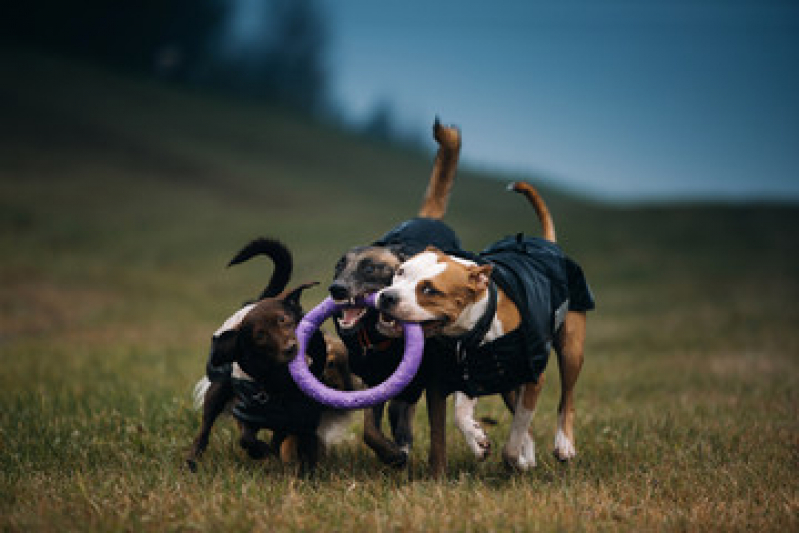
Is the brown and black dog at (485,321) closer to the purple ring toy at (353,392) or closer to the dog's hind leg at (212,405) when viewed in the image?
the purple ring toy at (353,392)

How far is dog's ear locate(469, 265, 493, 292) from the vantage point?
4145mm

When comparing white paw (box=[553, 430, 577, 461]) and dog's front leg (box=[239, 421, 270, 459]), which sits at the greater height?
white paw (box=[553, 430, 577, 461])

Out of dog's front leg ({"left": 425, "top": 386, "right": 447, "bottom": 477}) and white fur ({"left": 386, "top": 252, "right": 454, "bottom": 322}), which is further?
dog's front leg ({"left": 425, "top": 386, "right": 447, "bottom": 477})

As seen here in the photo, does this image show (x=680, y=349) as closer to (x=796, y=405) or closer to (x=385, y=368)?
(x=796, y=405)

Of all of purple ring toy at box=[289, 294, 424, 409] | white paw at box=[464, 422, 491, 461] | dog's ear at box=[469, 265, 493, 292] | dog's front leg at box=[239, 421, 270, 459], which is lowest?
dog's front leg at box=[239, 421, 270, 459]

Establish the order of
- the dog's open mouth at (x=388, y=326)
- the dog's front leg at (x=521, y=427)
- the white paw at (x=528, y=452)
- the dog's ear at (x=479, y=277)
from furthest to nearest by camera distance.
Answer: the white paw at (x=528, y=452) → the dog's front leg at (x=521, y=427) → the dog's open mouth at (x=388, y=326) → the dog's ear at (x=479, y=277)

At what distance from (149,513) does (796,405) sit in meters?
→ 5.66

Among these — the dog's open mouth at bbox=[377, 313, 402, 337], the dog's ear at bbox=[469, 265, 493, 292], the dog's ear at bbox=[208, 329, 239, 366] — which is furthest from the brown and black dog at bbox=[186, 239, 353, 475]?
the dog's ear at bbox=[469, 265, 493, 292]

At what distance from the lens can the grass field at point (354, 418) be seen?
11.8 feet

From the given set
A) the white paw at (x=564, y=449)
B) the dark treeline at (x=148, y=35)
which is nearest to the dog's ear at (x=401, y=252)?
the white paw at (x=564, y=449)

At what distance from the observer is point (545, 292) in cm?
468

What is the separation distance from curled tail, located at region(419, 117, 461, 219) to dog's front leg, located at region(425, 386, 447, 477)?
6.61ft

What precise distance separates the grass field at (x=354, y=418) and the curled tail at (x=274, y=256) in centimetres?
111

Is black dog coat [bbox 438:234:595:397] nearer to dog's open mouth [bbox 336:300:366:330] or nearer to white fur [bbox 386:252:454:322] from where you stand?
white fur [bbox 386:252:454:322]
